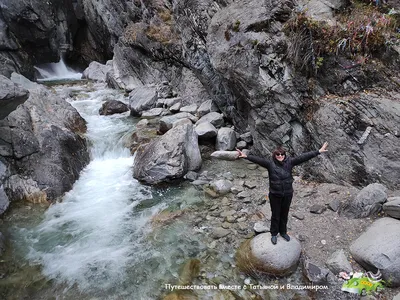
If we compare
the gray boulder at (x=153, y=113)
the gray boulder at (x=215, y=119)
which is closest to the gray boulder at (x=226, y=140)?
the gray boulder at (x=215, y=119)

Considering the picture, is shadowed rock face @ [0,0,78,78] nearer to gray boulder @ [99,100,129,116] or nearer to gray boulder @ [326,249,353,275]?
gray boulder @ [99,100,129,116]

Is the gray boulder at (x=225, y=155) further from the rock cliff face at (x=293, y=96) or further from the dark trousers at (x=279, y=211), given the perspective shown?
the dark trousers at (x=279, y=211)

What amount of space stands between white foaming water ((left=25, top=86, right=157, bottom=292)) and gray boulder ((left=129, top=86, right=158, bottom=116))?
4.76 meters

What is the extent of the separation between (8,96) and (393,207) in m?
11.0

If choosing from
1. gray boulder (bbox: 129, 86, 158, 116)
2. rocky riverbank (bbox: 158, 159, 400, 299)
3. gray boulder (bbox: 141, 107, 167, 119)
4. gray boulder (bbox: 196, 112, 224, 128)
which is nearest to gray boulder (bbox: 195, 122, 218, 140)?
gray boulder (bbox: 196, 112, 224, 128)

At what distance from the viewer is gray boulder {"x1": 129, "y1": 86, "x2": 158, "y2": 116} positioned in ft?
55.1

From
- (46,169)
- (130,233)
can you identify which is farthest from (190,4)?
(130,233)

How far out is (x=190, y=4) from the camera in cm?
1447

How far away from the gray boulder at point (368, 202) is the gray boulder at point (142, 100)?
41.9ft

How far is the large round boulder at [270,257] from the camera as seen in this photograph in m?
5.81

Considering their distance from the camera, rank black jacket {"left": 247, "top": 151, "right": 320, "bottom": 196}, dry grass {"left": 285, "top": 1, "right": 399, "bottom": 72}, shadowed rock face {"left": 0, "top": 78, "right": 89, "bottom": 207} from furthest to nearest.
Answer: shadowed rock face {"left": 0, "top": 78, "right": 89, "bottom": 207} → dry grass {"left": 285, "top": 1, "right": 399, "bottom": 72} → black jacket {"left": 247, "top": 151, "right": 320, "bottom": 196}

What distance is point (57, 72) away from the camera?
31094 millimetres

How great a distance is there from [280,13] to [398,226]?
25.1ft

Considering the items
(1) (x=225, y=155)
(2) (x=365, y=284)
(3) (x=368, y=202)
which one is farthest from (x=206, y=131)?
(2) (x=365, y=284)
